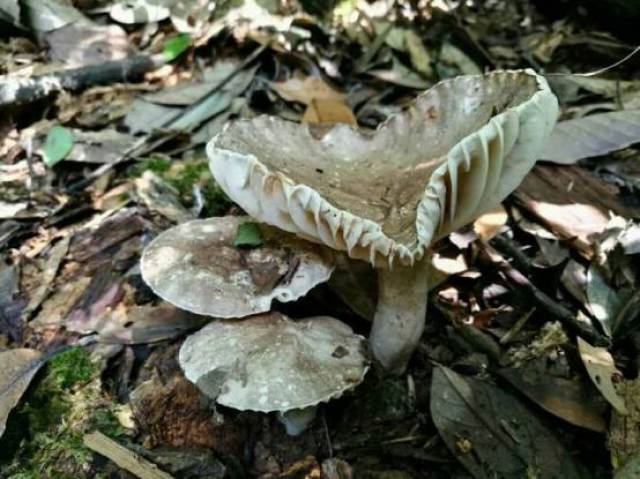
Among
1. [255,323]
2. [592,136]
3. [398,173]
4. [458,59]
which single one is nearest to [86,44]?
[458,59]

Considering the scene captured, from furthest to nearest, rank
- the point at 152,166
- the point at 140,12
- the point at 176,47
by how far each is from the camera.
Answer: the point at 140,12
the point at 176,47
the point at 152,166

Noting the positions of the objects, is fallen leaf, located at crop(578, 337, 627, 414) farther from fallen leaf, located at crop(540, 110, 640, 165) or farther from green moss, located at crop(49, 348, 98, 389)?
green moss, located at crop(49, 348, 98, 389)

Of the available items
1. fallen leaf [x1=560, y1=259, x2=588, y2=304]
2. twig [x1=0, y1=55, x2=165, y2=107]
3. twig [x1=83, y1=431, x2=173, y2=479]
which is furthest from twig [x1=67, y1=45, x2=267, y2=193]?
fallen leaf [x1=560, y1=259, x2=588, y2=304]

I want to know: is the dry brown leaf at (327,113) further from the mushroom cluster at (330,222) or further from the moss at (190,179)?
the mushroom cluster at (330,222)

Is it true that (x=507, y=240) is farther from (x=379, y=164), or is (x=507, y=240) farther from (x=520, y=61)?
(x=520, y=61)

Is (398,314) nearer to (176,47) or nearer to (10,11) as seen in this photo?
(176,47)

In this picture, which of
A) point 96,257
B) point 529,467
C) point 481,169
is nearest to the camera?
point 481,169

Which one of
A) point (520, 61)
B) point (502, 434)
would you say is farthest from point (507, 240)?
point (520, 61)
